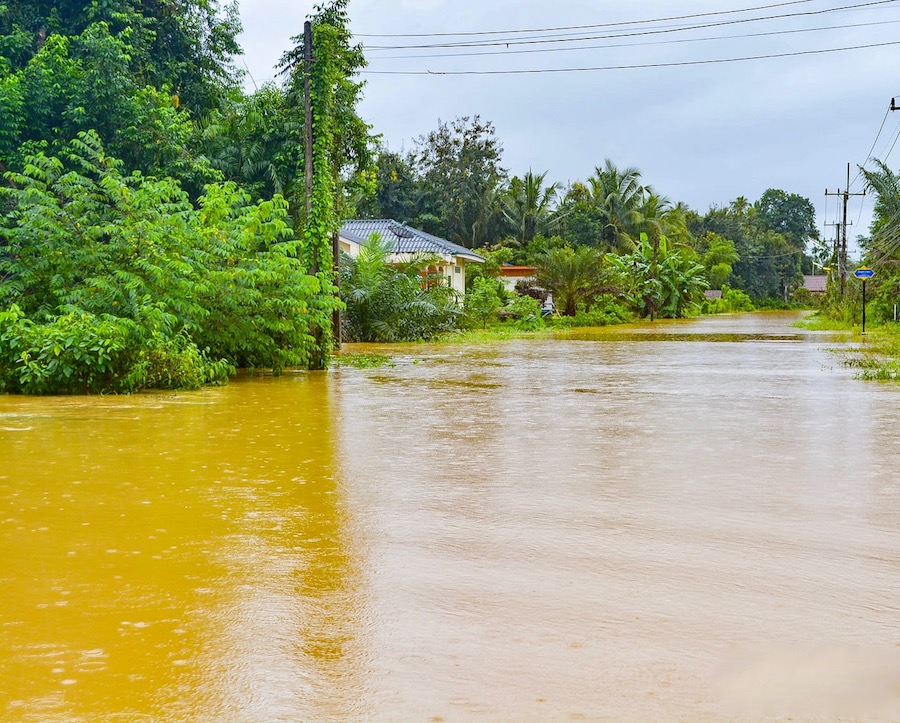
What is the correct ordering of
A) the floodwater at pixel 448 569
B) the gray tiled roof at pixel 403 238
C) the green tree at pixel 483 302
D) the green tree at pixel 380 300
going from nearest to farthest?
the floodwater at pixel 448 569, the green tree at pixel 380 300, the green tree at pixel 483 302, the gray tiled roof at pixel 403 238

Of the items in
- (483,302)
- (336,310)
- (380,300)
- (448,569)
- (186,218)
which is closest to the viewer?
(448,569)

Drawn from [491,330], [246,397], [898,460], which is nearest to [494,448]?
[898,460]

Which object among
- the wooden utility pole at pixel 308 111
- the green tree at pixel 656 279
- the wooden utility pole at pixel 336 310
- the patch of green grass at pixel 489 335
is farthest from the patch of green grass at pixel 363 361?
the green tree at pixel 656 279

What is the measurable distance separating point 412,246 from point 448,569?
40292mm

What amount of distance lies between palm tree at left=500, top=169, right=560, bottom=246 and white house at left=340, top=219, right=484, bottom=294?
39.9 ft

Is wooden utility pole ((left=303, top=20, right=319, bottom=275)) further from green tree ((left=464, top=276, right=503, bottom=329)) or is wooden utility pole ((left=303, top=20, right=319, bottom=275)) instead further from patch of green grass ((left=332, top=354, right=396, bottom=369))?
green tree ((left=464, top=276, right=503, bottom=329))

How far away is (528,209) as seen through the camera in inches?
2403

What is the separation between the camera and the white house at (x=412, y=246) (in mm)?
43406

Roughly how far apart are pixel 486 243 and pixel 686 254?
39.8 ft

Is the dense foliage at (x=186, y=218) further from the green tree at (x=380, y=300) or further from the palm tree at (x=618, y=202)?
the palm tree at (x=618, y=202)

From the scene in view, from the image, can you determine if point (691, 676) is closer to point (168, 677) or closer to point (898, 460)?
point (168, 677)

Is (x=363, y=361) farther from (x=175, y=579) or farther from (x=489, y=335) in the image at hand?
(x=175, y=579)

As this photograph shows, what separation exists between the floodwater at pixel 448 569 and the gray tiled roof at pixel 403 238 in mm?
33401

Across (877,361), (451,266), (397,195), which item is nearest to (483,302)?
(451,266)
